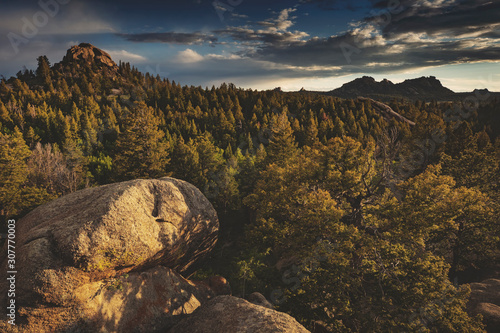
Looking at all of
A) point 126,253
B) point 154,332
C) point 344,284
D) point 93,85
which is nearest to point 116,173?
point 126,253

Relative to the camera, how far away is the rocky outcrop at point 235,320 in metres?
11.3

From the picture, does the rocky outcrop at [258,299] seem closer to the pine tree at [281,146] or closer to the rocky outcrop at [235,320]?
the rocky outcrop at [235,320]

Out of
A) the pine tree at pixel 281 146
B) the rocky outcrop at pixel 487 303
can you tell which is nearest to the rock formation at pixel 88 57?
the pine tree at pixel 281 146

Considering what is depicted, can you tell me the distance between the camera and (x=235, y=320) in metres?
12.3

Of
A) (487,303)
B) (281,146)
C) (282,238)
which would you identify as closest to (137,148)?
(281,146)

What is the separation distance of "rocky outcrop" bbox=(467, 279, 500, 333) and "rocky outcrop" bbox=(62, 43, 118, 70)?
20039cm

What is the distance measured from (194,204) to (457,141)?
4473 cm

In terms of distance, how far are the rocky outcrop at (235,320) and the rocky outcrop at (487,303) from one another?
17.2 metres

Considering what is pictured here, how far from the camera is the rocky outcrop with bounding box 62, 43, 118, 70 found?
160 meters

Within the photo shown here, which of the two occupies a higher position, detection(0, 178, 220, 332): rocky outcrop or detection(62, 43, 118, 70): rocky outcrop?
detection(62, 43, 118, 70): rocky outcrop

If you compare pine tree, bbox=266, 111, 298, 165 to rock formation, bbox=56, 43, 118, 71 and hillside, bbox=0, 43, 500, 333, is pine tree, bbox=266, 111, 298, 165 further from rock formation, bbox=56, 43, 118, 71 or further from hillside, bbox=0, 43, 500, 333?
rock formation, bbox=56, 43, 118, 71

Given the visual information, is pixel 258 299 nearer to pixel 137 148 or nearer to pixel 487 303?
pixel 487 303

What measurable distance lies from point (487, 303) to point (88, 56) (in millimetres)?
208122

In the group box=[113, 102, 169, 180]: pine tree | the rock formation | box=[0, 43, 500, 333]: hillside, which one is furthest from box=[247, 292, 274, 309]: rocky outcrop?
the rock formation
